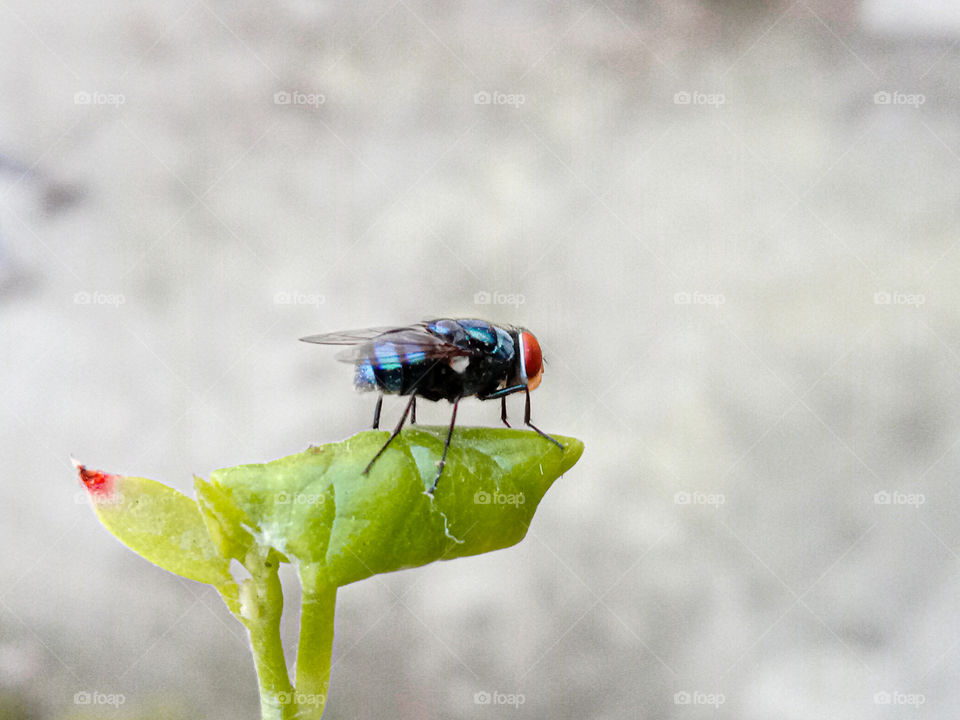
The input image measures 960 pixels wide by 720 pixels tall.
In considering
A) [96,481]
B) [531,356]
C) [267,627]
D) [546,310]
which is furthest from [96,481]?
[546,310]

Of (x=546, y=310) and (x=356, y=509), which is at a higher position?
(x=546, y=310)

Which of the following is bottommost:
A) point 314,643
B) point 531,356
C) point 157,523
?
point 314,643

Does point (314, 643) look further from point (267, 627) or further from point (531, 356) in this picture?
point (531, 356)

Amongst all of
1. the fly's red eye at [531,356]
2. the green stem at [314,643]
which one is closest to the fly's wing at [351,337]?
the fly's red eye at [531,356]

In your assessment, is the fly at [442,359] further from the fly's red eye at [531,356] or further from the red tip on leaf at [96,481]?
the red tip on leaf at [96,481]

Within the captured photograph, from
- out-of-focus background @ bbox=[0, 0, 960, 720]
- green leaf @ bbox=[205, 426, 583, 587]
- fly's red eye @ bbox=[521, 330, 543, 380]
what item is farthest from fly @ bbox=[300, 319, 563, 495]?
out-of-focus background @ bbox=[0, 0, 960, 720]

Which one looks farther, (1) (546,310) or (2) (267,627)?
(1) (546,310)

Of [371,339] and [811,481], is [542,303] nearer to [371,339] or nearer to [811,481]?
[811,481]
